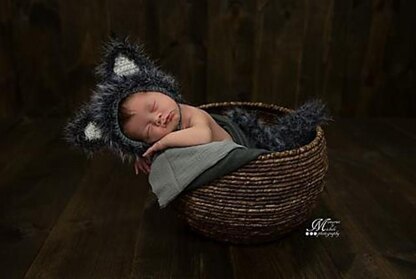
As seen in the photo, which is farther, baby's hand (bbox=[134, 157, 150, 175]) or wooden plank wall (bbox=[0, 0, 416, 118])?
wooden plank wall (bbox=[0, 0, 416, 118])

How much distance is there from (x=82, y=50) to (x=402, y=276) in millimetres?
1591

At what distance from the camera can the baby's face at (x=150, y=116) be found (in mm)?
1168

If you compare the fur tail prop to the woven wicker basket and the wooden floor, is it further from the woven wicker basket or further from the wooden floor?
the wooden floor

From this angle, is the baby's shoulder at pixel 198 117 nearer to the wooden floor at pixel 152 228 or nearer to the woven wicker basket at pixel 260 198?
the woven wicker basket at pixel 260 198

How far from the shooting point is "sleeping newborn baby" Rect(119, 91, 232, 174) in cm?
114

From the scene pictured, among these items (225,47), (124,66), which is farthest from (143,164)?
(225,47)

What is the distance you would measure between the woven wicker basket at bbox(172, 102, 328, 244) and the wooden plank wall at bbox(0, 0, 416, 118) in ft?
3.37

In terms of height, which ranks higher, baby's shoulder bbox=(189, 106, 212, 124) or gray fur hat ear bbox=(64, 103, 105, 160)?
baby's shoulder bbox=(189, 106, 212, 124)

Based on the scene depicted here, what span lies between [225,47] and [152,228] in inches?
42.5

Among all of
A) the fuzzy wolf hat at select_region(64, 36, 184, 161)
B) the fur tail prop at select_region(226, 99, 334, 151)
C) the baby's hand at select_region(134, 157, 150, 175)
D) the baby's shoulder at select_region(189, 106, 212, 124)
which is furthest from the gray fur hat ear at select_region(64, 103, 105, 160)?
the fur tail prop at select_region(226, 99, 334, 151)

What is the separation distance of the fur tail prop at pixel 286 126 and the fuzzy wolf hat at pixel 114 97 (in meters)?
0.26

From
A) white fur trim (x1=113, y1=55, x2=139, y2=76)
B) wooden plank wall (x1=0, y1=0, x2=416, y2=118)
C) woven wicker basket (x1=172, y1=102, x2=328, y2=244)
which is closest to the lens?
woven wicker basket (x1=172, y1=102, x2=328, y2=244)

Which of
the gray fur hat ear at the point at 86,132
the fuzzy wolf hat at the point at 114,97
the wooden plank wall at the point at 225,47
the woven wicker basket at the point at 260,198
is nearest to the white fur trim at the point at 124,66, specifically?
the fuzzy wolf hat at the point at 114,97

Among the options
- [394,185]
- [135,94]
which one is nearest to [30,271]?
[135,94]
